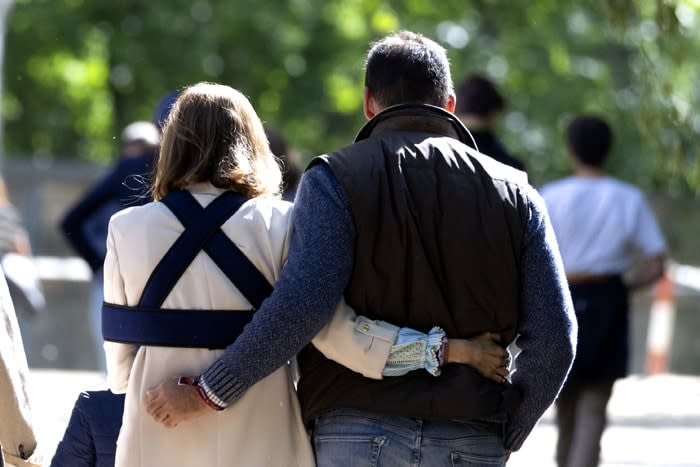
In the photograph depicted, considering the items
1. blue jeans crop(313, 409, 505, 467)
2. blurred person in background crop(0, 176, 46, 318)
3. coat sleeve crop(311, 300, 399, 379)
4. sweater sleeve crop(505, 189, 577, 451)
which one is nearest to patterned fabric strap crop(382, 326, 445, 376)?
coat sleeve crop(311, 300, 399, 379)

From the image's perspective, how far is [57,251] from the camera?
60.8ft

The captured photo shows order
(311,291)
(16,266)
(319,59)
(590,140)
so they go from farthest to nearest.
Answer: (319,59)
(16,266)
(590,140)
(311,291)

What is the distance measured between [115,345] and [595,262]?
3575 mm

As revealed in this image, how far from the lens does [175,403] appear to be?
3949mm

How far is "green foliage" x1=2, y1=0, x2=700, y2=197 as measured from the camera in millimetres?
20141

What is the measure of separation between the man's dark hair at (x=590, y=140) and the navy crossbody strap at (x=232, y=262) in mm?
3576

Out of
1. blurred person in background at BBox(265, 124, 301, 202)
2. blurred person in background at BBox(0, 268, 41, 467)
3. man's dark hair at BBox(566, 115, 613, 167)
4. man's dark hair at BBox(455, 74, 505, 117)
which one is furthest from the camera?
man's dark hair at BBox(566, 115, 613, 167)

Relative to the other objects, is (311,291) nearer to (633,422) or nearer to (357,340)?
(357,340)

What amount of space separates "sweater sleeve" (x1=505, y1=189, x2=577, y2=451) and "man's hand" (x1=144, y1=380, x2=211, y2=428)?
2.80 feet

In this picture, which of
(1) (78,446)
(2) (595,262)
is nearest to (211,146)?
(1) (78,446)

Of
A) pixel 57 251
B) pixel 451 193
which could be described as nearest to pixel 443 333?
pixel 451 193

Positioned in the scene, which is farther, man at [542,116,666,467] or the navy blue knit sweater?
man at [542,116,666,467]

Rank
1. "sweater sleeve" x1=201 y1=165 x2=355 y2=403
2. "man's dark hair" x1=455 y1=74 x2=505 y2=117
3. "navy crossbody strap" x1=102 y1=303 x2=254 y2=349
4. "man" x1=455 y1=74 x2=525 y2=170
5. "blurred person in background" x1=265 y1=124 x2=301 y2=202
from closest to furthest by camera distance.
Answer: "sweater sleeve" x1=201 y1=165 x2=355 y2=403 → "navy crossbody strap" x1=102 y1=303 x2=254 y2=349 → "man" x1=455 y1=74 x2=525 y2=170 → "man's dark hair" x1=455 y1=74 x2=505 y2=117 → "blurred person in background" x1=265 y1=124 x2=301 y2=202

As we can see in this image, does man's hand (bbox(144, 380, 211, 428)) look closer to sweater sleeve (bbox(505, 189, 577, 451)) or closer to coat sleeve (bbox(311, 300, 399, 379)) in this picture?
coat sleeve (bbox(311, 300, 399, 379))
